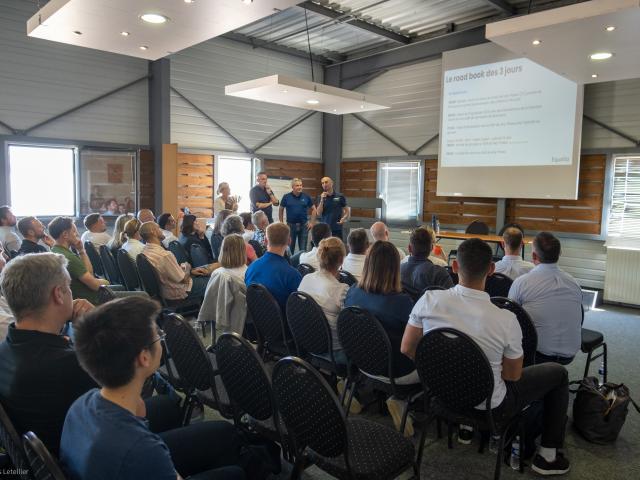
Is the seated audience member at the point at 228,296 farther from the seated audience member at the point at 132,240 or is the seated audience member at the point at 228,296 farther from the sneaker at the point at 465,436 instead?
the sneaker at the point at 465,436

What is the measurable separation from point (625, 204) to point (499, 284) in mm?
4857

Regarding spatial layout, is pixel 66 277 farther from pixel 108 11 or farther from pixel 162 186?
pixel 162 186

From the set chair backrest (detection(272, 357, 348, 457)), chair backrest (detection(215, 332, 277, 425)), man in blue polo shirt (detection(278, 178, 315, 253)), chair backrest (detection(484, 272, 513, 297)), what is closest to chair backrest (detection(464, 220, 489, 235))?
man in blue polo shirt (detection(278, 178, 315, 253))

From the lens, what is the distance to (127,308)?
140cm

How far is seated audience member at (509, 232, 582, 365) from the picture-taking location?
3.00 metres

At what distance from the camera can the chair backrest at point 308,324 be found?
9.46 ft

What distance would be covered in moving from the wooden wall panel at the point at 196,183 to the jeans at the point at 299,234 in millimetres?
1954

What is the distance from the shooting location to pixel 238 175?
10.1m

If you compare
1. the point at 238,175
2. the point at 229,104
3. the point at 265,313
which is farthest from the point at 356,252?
the point at 229,104

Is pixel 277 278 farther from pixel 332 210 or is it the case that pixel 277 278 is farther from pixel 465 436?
pixel 332 210

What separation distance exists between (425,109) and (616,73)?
13.7ft

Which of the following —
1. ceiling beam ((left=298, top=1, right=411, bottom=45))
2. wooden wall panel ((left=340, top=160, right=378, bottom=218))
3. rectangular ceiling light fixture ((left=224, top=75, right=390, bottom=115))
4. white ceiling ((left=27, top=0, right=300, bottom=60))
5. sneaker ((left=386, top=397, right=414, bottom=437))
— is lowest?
sneaker ((left=386, top=397, right=414, bottom=437))

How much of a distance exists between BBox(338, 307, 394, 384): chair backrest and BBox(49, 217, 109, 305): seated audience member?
2.19m

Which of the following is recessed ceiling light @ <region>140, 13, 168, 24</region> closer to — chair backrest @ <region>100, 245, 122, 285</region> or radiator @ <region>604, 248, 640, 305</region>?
chair backrest @ <region>100, 245, 122, 285</region>
